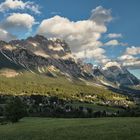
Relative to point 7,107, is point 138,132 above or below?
below

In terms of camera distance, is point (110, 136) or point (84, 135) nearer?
point (110, 136)

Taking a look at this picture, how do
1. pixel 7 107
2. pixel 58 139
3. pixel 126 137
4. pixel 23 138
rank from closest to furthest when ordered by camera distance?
pixel 126 137 < pixel 58 139 < pixel 23 138 < pixel 7 107

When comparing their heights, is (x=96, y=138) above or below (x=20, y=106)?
below

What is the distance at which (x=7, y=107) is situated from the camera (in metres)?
125

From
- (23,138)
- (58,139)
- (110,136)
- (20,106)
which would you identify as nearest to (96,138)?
(110,136)

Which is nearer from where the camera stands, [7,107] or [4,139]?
[4,139]

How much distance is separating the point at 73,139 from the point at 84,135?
338 centimetres

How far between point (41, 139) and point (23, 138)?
3.47 m

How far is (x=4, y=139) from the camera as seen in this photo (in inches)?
1924

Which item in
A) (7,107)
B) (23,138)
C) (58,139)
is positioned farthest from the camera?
(7,107)

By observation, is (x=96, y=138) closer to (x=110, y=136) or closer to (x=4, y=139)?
(x=110, y=136)

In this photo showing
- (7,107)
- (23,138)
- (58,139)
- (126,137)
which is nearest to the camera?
(126,137)

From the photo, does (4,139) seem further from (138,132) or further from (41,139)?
(138,132)

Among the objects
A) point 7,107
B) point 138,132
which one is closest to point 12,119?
point 7,107
